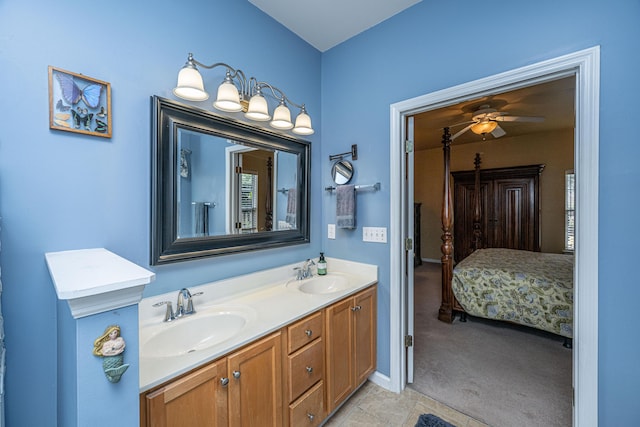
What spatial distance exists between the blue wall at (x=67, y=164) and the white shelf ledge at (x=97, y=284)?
0.08 metres

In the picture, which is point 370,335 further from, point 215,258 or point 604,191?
point 604,191

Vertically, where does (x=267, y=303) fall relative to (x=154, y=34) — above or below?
below

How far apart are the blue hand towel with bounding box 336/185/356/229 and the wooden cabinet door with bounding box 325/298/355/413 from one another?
591 millimetres

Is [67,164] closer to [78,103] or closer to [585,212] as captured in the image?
[78,103]

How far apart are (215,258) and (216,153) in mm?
626

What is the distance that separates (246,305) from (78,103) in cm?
120

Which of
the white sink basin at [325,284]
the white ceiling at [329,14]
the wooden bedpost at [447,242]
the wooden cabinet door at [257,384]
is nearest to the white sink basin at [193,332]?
the wooden cabinet door at [257,384]

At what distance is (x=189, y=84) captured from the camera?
4.06ft

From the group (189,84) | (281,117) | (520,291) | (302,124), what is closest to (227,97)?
(189,84)

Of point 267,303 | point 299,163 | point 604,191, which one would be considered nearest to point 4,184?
point 267,303

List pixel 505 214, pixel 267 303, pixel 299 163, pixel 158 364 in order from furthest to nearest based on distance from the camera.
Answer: pixel 505 214 < pixel 299 163 < pixel 267 303 < pixel 158 364

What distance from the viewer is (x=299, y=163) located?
2.12m

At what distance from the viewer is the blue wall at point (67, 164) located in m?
0.99

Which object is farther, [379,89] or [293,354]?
[379,89]
